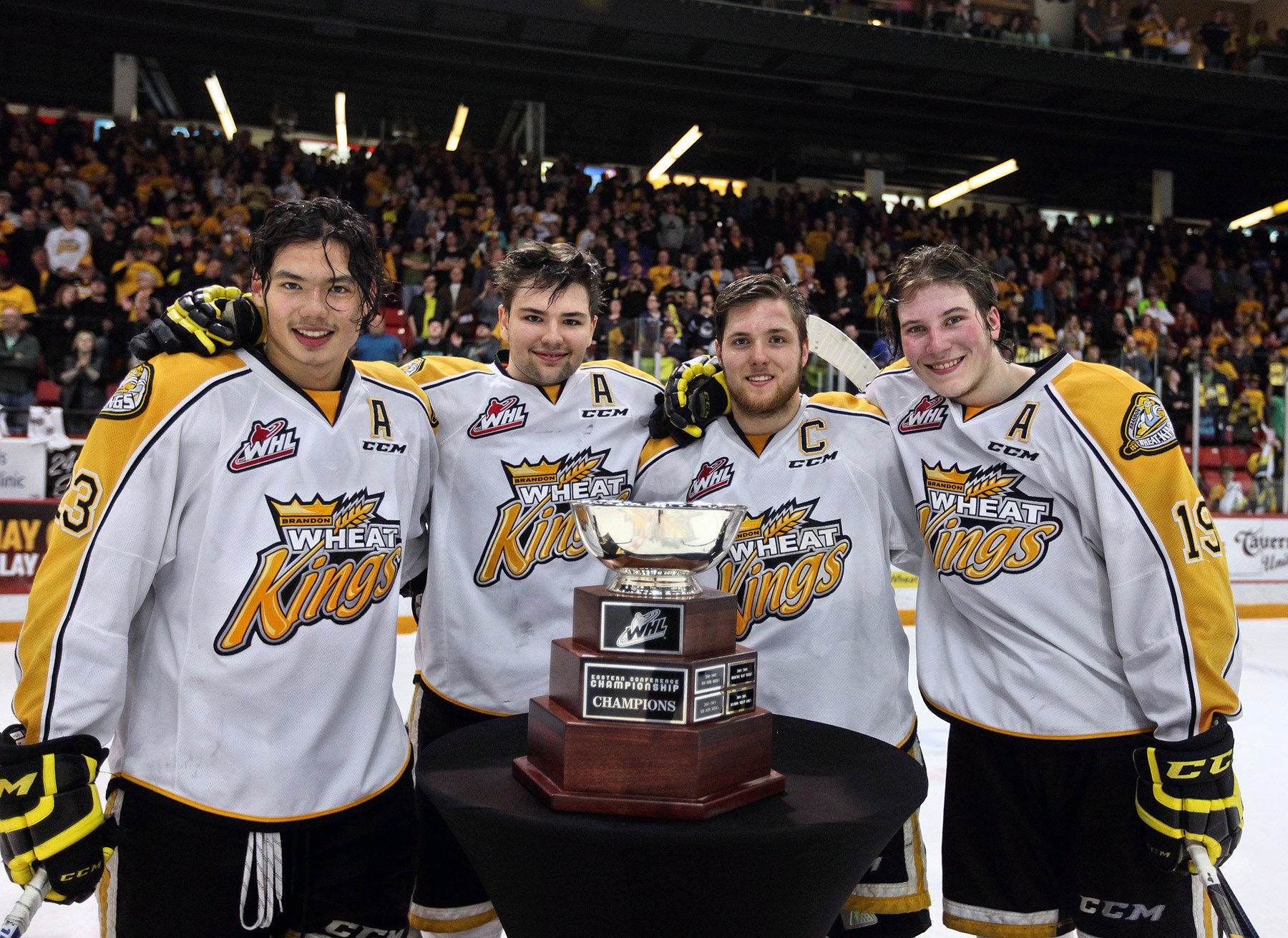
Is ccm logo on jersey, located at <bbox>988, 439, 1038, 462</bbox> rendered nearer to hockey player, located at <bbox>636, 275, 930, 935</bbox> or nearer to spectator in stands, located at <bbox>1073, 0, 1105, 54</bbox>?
hockey player, located at <bbox>636, 275, 930, 935</bbox>

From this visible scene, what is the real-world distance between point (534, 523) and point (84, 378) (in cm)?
526

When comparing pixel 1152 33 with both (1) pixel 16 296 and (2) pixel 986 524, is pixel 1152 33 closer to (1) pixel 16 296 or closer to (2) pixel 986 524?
(1) pixel 16 296

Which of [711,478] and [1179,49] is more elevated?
[1179,49]

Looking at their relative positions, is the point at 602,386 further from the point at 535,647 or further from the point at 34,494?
the point at 34,494

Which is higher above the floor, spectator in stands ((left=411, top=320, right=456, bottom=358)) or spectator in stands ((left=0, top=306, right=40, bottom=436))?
spectator in stands ((left=411, top=320, right=456, bottom=358))

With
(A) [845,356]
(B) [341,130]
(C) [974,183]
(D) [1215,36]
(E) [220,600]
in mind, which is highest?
(D) [1215,36]

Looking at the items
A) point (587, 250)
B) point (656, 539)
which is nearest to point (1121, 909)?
point (656, 539)

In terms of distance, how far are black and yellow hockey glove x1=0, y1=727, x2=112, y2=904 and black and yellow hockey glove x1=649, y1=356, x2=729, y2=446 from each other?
1333mm

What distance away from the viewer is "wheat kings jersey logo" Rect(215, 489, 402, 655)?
1615 millimetres

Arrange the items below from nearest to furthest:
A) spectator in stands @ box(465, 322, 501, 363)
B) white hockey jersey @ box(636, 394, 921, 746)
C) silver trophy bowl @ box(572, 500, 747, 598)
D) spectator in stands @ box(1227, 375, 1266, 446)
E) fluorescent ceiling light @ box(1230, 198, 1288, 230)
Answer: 1. silver trophy bowl @ box(572, 500, 747, 598)
2. white hockey jersey @ box(636, 394, 921, 746)
3. spectator in stands @ box(465, 322, 501, 363)
4. spectator in stands @ box(1227, 375, 1266, 446)
5. fluorescent ceiling light @ box(1230, 198, 1288, 230)

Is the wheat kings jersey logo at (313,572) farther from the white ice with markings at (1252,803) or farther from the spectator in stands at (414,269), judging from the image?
the spectator in stands at (414,269)

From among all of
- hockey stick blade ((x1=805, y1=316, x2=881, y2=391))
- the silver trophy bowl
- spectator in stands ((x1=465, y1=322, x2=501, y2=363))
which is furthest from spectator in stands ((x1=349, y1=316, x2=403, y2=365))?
the silver trophy bowl

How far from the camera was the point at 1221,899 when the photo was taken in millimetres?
1510

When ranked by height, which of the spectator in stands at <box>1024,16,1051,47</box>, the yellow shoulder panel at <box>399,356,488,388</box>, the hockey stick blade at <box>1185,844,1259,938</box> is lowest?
the hockey stick blade at <box>1185,844,1259,938</box>
